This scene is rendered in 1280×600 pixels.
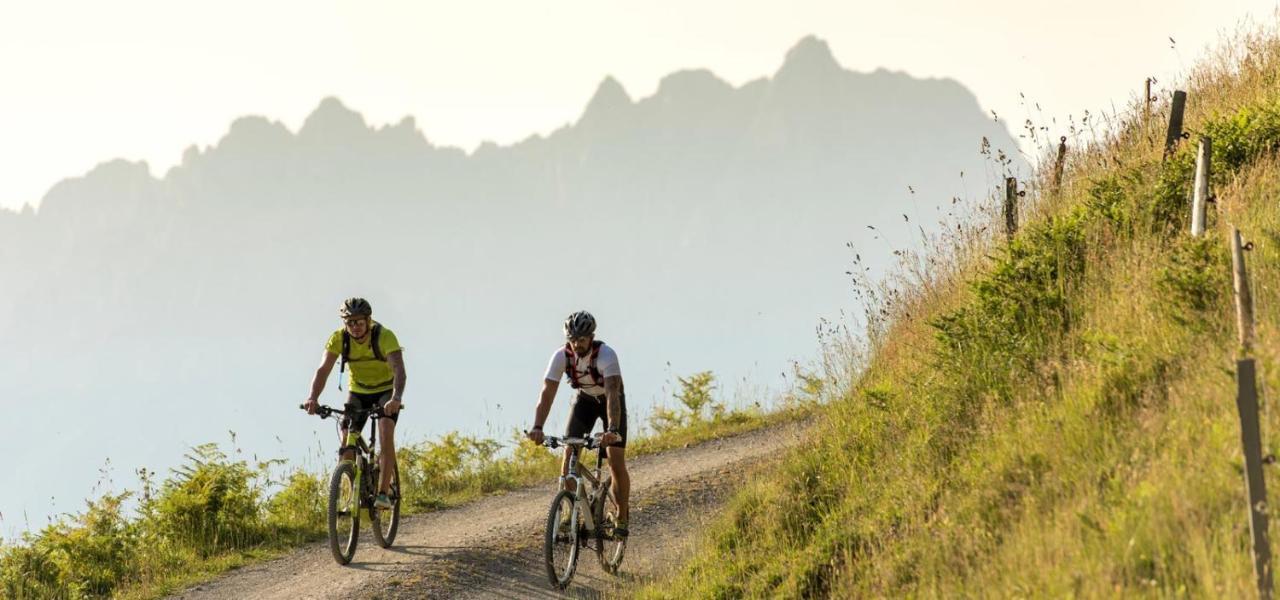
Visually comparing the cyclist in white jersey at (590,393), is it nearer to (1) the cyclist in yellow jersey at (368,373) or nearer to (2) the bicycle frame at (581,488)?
(2) the bicycle frame at (581,488)

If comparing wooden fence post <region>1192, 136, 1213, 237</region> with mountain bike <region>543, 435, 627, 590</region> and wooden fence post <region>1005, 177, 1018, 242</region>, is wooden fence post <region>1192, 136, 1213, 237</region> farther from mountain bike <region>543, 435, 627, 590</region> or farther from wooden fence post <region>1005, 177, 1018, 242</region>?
mountain bike <region>543, 435, 627, 590</region>

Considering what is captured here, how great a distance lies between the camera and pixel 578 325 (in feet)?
31.9

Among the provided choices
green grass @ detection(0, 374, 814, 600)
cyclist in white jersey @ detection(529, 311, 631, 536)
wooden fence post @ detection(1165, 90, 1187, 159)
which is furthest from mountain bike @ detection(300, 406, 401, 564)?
wooden fence post @ detection(1165, 90, 1187, 159)

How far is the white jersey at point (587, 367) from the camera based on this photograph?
9.98 meters

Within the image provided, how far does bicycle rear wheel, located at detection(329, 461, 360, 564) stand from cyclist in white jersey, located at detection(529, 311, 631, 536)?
8.80 ft

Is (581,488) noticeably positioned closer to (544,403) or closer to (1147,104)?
(544,403)

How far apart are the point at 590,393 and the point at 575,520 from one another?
1163mm

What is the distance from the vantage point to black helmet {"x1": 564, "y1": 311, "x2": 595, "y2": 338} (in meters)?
Answer: 9.69

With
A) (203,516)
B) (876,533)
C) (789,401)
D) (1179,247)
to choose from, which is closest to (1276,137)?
(1179,247)

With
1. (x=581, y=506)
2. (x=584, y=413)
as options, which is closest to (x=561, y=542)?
(x=581, y=506)

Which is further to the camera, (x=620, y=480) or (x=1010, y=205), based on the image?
(x=1010, y=205)

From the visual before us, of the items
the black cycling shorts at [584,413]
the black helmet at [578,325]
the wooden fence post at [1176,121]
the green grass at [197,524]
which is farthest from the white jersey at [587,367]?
the wooden fence post at [1176,121]

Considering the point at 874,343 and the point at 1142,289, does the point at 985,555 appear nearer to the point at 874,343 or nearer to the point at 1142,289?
the point at 1142,289

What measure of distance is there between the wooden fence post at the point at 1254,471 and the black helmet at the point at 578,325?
542cm
